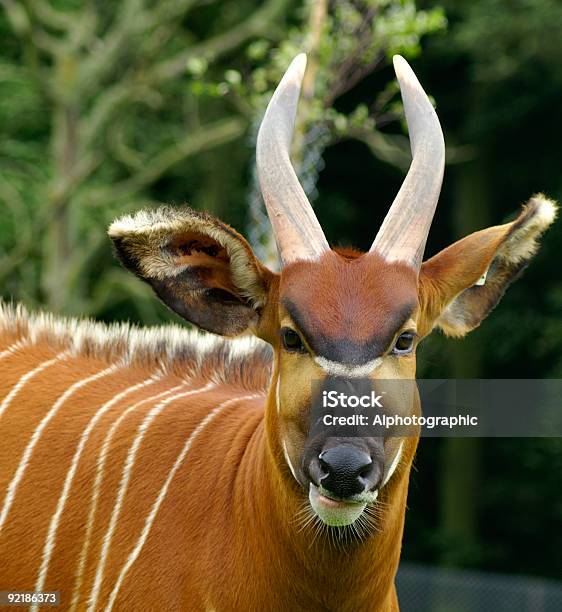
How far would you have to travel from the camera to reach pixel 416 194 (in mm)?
3777

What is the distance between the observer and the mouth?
3320 millimetres

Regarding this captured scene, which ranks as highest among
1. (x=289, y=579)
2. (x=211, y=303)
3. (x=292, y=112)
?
(x=292, y=112)

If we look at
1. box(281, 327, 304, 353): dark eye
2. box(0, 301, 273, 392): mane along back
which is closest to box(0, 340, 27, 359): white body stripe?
box(0, 301, 273, 392): mane along back

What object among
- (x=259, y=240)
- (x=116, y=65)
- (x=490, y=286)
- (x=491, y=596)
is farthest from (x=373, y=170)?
(x=490, y=286)

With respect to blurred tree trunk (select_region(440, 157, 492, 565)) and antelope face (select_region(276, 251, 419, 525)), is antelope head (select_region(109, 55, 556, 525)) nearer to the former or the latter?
antelope face (select_region(276, 251, 419, 525))

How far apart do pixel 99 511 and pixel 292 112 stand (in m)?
1.50

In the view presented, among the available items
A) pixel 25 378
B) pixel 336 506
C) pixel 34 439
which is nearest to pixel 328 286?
pixel 336 506

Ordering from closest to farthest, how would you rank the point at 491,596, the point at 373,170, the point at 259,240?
the point at 259,240
the point at 491,596
the point at 373,170

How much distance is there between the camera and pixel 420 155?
386 centimetres

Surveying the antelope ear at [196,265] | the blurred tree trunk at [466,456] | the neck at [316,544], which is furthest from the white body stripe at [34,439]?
the blurred tree trunk at [466,456]

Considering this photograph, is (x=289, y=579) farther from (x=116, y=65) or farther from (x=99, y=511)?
(x=116, y=65)

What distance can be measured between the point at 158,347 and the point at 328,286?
131cm

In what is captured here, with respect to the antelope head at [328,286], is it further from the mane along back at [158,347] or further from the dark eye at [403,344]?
the mane along back at [158,347]

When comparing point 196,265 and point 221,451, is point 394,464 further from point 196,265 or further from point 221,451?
point 196,265
